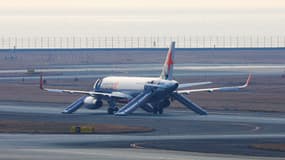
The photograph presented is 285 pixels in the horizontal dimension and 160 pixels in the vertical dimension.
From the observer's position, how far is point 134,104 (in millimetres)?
107938

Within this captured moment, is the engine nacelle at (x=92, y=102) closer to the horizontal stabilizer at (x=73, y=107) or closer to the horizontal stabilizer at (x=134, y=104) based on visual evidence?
the horizontal stabilizer at (x=73, y=107)

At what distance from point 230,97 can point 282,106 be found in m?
15.5

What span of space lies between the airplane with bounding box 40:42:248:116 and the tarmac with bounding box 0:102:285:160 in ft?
3.55

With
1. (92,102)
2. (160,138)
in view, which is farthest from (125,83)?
(160,138)

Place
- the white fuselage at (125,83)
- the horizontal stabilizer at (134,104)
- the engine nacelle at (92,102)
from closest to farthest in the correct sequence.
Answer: the horizontal stabilizer at (134,104) → the white fuselage at (125,83) → the engine nacelle at (92,102)

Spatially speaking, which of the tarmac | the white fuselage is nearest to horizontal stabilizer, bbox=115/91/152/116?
the tarmac

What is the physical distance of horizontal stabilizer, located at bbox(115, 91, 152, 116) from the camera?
108 m

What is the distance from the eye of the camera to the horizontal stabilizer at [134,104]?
107500 millimetres

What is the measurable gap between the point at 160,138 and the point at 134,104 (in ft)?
88.3

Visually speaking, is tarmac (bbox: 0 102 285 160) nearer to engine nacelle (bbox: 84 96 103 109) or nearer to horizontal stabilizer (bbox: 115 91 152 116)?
engine nacelle (bbox: 84 96 103 109)

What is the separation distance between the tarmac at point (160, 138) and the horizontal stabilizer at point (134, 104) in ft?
5.34

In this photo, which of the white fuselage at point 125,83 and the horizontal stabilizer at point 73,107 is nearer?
the horizontal stabilizer at point 73,107

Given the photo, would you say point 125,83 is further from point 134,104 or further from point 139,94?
point 134,104

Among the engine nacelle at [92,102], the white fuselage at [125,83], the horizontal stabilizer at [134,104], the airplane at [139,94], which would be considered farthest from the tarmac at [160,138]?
the white fuselage at [125,83]
